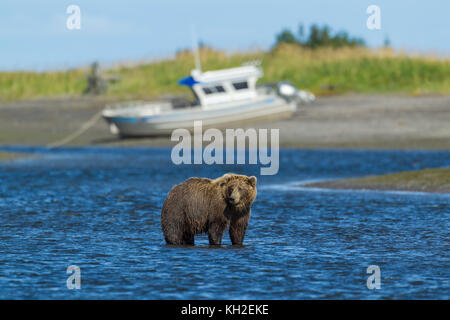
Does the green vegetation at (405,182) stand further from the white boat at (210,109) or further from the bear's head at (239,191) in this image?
the white boat at (210,109)

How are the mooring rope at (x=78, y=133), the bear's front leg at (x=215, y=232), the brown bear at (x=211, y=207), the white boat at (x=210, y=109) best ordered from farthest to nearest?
the mooring rope at (x=78, y=133), the white boat at (x=210, y=109), the bear's front leg at (x=215, y=232), the brown bear at (x=211, y=207)

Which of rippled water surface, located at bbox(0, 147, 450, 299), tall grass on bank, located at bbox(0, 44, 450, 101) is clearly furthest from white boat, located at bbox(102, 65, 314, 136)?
rippled water surface, located at bbox(0, 147, 450, 299)

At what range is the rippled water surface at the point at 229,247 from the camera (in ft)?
35.3

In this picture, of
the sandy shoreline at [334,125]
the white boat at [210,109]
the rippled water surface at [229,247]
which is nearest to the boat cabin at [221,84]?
the white boat at [210,109]

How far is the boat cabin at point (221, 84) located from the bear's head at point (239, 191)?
91.1 ft

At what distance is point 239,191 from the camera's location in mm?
12375

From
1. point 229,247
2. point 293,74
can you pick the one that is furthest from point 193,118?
point 229,247

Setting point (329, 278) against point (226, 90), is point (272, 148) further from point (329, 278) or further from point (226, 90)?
point (329, 278)

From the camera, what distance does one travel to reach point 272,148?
3738 centimetres

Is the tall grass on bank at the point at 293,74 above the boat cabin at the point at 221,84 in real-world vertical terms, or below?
above

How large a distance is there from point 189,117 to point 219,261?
93.8 ft

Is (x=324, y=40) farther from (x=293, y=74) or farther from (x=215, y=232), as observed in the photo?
(x=215, y=232)

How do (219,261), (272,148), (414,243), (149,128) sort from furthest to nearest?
(149,128)
(272,148)
(414,243)
(219,261)
